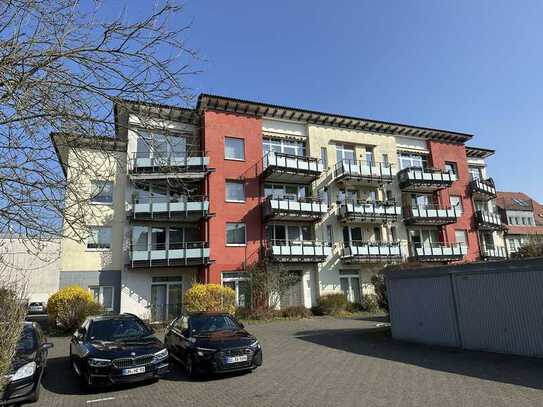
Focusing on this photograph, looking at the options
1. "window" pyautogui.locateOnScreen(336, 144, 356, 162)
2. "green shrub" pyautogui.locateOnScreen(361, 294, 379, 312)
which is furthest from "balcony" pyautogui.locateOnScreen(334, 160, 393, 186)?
"green shrub" pyautogui.locateOnScreen(361, 294, 379, 312)

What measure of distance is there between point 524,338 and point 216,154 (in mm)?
20510

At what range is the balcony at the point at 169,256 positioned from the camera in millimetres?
23156

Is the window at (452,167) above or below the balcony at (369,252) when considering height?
above

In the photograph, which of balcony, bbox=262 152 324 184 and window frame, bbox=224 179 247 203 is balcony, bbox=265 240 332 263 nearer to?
window frame, bbox=224 179 247 203

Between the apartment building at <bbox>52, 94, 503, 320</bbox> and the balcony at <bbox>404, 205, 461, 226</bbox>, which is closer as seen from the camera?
the apartment building at <bbox>52, 94, 503, 320</bbox>

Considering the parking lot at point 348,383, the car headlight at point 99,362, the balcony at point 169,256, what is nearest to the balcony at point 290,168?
the balcony at point 169,256

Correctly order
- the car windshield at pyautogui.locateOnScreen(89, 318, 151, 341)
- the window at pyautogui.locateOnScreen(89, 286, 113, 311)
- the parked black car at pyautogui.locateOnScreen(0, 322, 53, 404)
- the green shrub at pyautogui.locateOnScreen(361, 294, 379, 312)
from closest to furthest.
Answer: the parked black car at pyautogui.locateOnScreen(0, 322, 53, 404) < the car windshield at pyautogui.locateOnScreen(89, 318, 151, 341) < the window at pyautogui.locateOnScreen(89, 286, 113, 311) < the green shrub at pyautogui.locateOnScreen(361, 294, 379, 312)

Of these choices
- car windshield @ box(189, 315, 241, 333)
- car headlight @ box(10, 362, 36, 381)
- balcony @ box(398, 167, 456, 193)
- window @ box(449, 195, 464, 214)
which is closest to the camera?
car headlight @ box(10, 362, 36, 381)

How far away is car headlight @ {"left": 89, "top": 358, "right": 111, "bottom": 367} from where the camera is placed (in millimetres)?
8156

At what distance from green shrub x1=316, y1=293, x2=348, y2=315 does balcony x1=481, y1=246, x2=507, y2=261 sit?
15430 mm

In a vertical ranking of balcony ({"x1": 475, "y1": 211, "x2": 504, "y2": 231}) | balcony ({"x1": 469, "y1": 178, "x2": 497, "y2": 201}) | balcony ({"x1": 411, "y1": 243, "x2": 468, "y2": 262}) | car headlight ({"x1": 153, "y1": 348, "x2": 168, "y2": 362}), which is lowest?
car headlight ({"x1": 153, "y1": 348, "x2": 168, "y2": 362})

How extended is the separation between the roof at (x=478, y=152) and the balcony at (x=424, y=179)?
6.65 meters

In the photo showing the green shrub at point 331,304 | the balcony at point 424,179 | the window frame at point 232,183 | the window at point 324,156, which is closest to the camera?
the green shrub at point 331,304

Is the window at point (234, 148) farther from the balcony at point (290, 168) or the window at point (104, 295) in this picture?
the window at point (104, 295)
